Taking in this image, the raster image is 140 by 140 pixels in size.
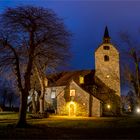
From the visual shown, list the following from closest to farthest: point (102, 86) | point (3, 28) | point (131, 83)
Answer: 1. point (3, 28)
2. point (131, 83)
3. point (102, 86)

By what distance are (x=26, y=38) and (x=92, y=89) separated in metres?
35.7

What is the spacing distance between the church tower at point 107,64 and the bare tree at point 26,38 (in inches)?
1436

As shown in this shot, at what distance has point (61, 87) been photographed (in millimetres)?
73000

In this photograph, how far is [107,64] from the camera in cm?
7481

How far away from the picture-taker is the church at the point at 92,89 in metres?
65.2

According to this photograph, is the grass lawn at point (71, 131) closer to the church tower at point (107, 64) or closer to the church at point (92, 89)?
the church at point (92, 89)

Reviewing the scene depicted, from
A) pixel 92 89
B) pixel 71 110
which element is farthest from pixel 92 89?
pixel 71 110

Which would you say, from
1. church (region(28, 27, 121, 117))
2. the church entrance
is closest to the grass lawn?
church (region(28, 27, 121, 117))

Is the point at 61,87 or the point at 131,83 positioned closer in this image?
the point at 131,83

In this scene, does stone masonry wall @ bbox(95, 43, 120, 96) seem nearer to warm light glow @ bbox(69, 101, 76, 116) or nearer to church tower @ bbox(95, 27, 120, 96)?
church tower @ bbox(95, 27, 120, 96)

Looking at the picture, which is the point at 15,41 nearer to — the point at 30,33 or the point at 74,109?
the point at 30,33

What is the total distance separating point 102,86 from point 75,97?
8747 mm

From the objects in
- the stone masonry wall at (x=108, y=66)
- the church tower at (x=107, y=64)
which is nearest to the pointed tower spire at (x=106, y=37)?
the church tower at (x=107, y=64)

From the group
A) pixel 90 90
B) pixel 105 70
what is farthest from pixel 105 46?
pixel 90 90
